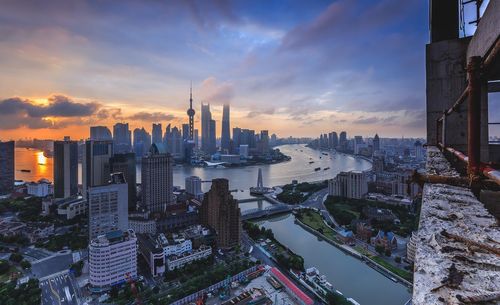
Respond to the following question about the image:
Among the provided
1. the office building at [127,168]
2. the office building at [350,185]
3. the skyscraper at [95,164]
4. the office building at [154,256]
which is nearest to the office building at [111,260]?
the office building at [154,256]

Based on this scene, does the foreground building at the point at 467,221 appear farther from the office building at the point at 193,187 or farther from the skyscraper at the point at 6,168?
the skyscraper at the point at 6,168

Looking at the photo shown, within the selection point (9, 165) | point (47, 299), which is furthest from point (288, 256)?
point (9, 165)

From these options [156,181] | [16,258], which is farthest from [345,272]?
[156,181]

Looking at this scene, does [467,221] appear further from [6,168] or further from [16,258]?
[6,168]

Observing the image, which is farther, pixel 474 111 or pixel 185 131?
pixel 185 131

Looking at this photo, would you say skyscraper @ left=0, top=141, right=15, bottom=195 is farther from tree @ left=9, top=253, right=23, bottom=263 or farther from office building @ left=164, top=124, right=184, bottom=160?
office building @ left=164, top=124, right=184, bottom=160

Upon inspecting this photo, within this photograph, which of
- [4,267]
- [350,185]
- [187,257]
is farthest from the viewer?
[350,185]
